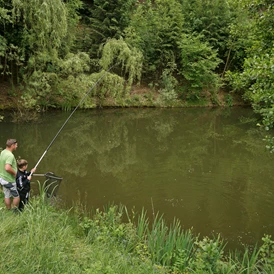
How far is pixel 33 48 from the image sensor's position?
1592 cm

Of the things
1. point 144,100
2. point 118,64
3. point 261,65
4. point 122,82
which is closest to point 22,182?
point 261,65

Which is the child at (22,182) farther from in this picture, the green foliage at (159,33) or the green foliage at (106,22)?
the green foliage at (159,33)

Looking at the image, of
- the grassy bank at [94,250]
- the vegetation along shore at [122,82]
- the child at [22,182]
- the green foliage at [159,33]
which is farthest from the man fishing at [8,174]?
the green foliage at [159,33]

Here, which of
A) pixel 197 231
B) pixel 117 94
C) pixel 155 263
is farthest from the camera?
pixel 117 94

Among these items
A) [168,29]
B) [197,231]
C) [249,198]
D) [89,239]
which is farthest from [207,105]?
[89,239]

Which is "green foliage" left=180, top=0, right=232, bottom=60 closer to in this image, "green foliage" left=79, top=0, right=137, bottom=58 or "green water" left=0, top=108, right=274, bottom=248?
"green foliage" left=79, top=0, right=137, bottom=58

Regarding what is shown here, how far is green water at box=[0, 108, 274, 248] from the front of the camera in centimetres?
675

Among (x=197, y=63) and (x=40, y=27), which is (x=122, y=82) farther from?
(x=197, y=63)

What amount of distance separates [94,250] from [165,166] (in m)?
6.66

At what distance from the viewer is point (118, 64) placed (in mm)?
Result: 20000

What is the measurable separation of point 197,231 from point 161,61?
19916mm

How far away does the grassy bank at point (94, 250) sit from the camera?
2850mm

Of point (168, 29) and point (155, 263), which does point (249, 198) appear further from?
point (168, 29)

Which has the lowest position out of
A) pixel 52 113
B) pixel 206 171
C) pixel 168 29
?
pixel 52 113
